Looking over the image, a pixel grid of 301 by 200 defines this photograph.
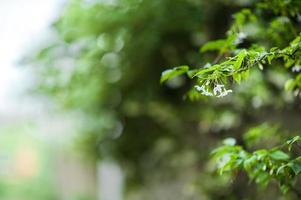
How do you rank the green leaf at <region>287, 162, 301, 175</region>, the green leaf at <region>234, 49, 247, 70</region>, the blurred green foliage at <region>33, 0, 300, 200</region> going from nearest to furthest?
1. the green leaf at <region>234, 49, 247, 70</region>
2. the green leaf at <region>287, 162, 301, 175</region>
3. the blurred green foliage at <region>33, 0, 300, 200</region>

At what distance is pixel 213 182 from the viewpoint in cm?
226

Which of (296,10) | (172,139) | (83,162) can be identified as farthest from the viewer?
(83,162)

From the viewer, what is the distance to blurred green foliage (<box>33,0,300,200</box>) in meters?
1.95

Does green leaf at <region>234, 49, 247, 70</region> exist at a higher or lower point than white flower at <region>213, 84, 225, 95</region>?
higher

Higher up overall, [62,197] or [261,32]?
[62,197]

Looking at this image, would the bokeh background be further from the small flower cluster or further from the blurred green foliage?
the small flower cluster

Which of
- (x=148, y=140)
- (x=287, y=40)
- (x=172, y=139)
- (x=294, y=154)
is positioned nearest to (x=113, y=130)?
(x=148, y=140)

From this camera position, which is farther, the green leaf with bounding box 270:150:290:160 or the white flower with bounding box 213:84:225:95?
the green leaf with bounding box 270:150:290:160

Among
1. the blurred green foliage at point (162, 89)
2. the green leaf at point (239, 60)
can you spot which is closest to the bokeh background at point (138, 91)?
the blurred green foliage at point (162, 89)

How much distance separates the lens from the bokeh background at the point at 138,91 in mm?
2025

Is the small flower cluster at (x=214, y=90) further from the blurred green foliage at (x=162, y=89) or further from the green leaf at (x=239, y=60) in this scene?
the blurred green foliage at (x=162, y=89)

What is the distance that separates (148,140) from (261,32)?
4.07 ft

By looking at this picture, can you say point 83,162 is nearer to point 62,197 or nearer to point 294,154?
point 62,197

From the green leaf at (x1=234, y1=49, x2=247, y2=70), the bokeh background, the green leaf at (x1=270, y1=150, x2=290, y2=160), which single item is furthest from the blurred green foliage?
the green leaf at (x1=234, y1=49, x2=247, y2=70)
